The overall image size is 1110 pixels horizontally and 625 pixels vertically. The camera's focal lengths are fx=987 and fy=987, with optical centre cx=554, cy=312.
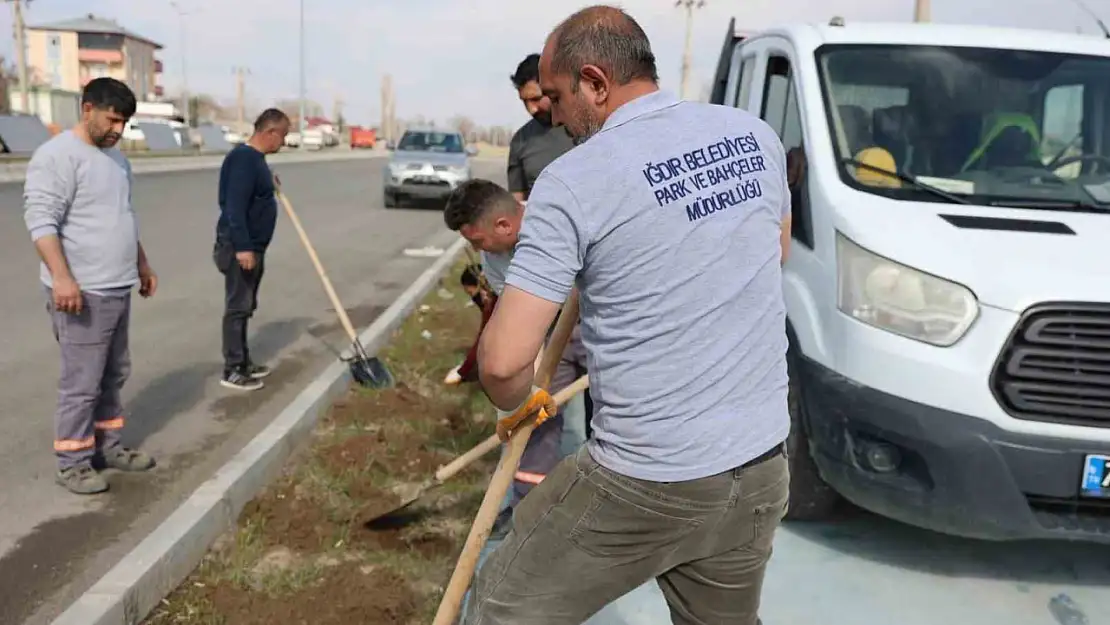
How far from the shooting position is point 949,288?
339cm

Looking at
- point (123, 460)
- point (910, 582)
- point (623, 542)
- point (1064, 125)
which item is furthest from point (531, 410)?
point (1064, 125)

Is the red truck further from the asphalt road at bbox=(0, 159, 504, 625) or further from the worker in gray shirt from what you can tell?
the worker in gray shirt

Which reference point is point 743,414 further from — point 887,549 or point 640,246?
point 887,549

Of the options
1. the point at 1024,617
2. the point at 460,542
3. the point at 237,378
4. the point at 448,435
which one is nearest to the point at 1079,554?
the point at 1024,617

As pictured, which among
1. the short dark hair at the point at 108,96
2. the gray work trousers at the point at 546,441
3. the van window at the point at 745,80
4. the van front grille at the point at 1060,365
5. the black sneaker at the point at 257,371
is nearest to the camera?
the van front grille at the point at 1060,365

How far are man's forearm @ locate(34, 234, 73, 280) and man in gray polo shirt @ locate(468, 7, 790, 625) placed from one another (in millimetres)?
2859

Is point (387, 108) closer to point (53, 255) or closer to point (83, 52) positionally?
point (83, 52)

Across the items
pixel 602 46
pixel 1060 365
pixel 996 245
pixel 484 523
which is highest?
pixel 602 46

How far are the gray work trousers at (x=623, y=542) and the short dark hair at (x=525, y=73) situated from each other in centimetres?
333

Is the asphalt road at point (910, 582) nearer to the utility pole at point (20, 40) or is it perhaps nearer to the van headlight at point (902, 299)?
the van headlight at point (902, 299)

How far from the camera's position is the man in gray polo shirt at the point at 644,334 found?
6.42 feet

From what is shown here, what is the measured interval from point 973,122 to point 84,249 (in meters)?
3.98

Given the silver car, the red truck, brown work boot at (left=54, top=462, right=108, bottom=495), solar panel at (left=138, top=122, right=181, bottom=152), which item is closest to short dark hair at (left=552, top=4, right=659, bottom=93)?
brown work boot at (left=54, top=462, right=108, bottom=495)

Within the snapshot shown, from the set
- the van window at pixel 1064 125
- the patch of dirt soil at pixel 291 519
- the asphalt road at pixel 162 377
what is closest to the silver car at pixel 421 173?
the asphalt road at pixel 162 377
